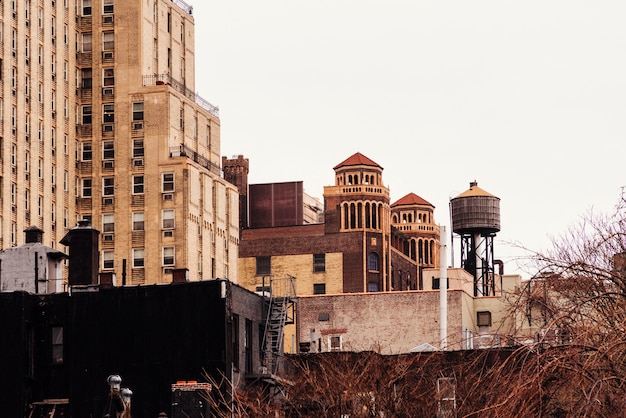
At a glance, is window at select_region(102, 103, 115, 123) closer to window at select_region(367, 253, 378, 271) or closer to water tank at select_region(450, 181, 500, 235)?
water tank at select_region(450, 181, 500, 235)

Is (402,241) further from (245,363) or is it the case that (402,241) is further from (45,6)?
(245,363)

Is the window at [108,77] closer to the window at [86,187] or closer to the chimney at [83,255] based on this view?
the window at [86,187]

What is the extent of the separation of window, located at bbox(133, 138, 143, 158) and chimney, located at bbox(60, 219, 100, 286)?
7261cm

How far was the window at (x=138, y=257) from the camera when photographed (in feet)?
457

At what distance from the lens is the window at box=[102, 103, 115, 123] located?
14262 cm

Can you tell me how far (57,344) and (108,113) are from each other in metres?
77.9

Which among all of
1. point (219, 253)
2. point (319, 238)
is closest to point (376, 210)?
point (319, 238)

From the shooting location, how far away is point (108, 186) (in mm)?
142250

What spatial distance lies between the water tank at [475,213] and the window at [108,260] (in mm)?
35325

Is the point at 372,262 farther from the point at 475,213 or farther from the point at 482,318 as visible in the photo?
the point at 482,318

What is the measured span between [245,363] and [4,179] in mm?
62147

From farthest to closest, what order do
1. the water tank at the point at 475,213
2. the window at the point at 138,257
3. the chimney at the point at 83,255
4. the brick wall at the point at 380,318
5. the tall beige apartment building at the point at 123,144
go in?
the water tank at the point at 475,213
the window at the point at 138,257
the tall beige apartment building at the point at 123,144
the brick wall at the point at 380,318
the chimney at the point at 83,255

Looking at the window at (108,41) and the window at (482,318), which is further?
the window at (108,41)

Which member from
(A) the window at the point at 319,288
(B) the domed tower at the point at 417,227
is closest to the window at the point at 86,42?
(A) the window at the point at 319,288
